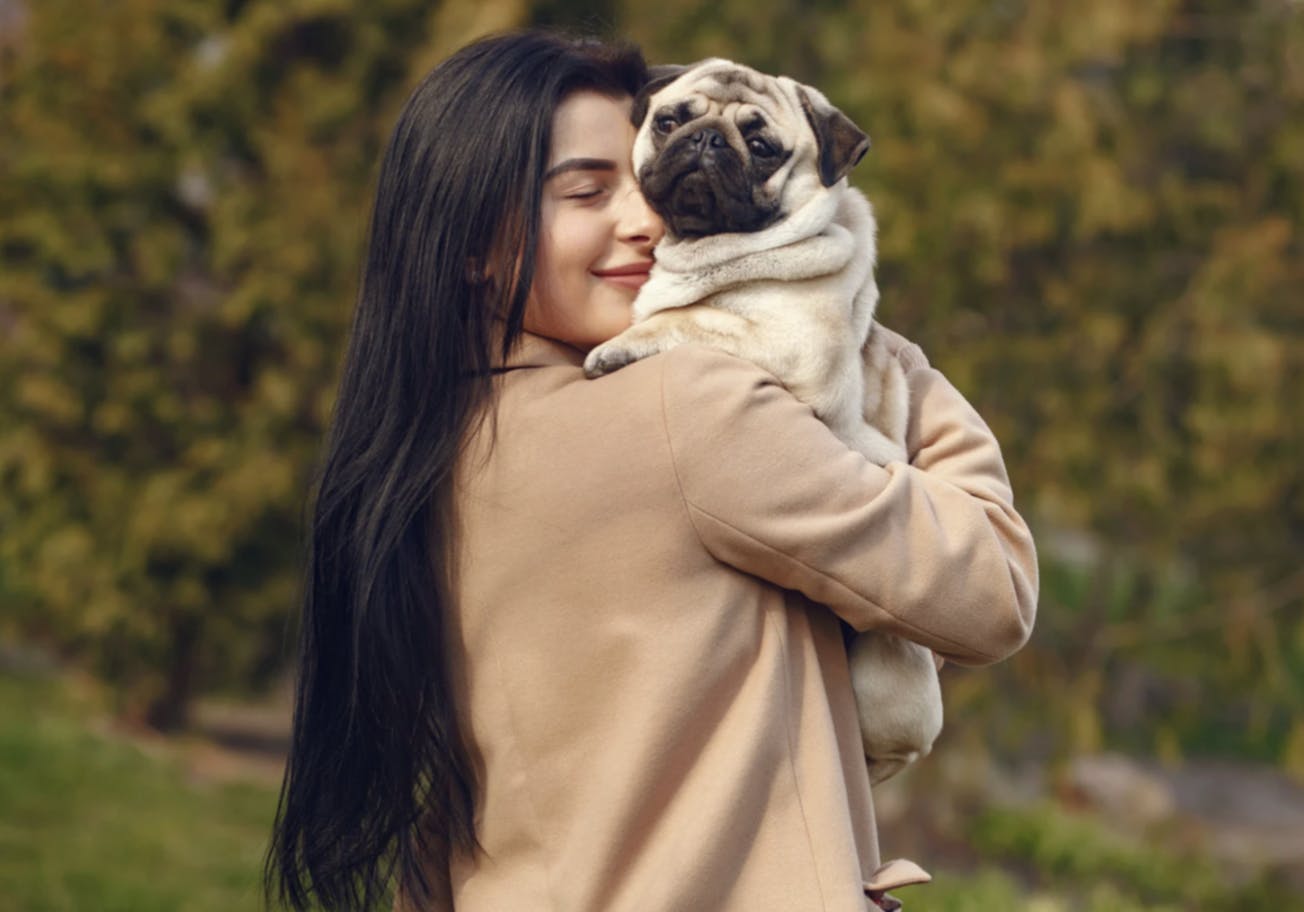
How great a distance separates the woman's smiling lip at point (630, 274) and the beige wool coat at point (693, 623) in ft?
1.03

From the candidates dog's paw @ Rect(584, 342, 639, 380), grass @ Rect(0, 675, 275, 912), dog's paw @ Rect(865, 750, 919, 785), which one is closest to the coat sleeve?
dog's paw @ Rect(584, 342, 639, 380)

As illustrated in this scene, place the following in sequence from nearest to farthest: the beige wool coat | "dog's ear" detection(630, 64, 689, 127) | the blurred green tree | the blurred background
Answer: the beige wool coat → "dog's ear" detection(630, 64, 689, 127) → the blurred background → the blurred green tree

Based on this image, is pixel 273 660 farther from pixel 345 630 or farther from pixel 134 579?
pixel 345 630

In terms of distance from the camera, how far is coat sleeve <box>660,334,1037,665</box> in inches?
74.1

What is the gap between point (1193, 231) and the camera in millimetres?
7379

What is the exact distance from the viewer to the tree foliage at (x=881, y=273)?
268 inches

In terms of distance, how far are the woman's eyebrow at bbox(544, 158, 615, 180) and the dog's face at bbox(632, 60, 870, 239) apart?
5cm

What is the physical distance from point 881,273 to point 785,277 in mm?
4750

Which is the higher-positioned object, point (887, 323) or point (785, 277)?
point (785, 277)

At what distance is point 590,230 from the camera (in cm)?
219

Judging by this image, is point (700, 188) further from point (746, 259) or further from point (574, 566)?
point (574, 566)

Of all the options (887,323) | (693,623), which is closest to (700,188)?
(693,623)

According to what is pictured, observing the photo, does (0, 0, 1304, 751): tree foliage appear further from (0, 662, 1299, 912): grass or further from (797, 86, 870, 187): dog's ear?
(797, 86, 870, 187): dog's ear

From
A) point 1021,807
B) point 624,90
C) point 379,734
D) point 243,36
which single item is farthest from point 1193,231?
point 379,734
